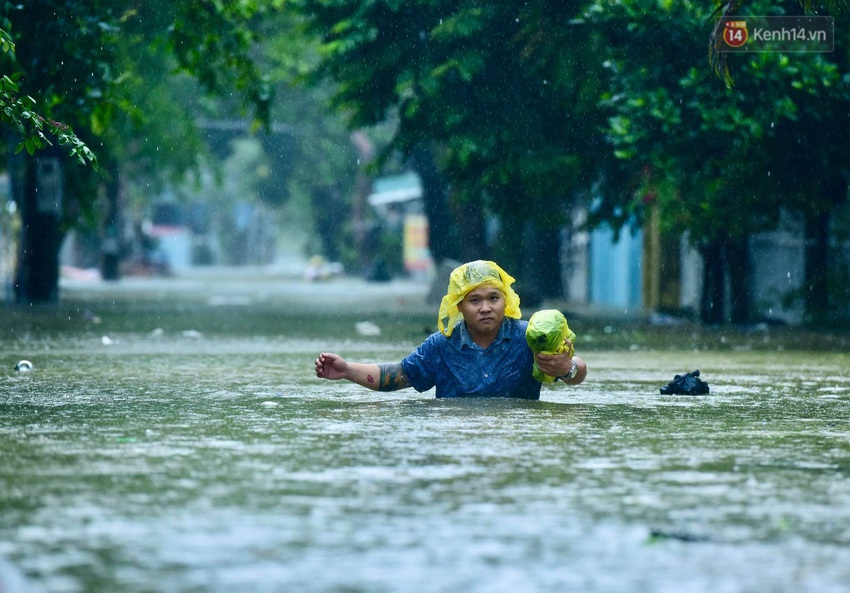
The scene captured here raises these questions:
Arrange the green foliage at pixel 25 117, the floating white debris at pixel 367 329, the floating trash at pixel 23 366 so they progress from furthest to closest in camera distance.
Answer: the floating white debris at pixel 367 329 < the floating trash at pixel 23 366 < the green foliage at pixel 25 117

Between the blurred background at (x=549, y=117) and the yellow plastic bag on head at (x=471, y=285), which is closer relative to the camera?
the yellow plastic bag on head at (x=471, y=285)

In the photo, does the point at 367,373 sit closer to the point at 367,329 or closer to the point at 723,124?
the point at 723,124

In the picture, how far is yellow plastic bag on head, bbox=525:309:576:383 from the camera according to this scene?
9.05 meters

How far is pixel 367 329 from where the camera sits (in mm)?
20969

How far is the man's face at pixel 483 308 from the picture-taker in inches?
366

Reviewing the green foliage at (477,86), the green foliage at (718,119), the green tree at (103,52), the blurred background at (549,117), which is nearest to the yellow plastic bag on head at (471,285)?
the blurred background at (549,117)

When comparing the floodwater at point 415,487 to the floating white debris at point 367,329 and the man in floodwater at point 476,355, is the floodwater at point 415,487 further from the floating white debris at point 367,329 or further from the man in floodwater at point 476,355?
the floating white debris at point 367,329

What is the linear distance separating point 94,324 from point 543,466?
16102 mm

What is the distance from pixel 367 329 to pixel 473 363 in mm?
11366

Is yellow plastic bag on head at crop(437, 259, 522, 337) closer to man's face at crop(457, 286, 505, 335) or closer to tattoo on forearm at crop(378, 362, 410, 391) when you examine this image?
man's face at crop(457, 286, 505, 335)

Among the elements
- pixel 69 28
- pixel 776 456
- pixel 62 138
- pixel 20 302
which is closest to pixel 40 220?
pixel 20 302

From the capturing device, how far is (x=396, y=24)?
906 inches

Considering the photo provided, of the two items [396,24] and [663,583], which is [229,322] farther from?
[663,583]

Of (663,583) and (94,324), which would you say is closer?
(663,583)
